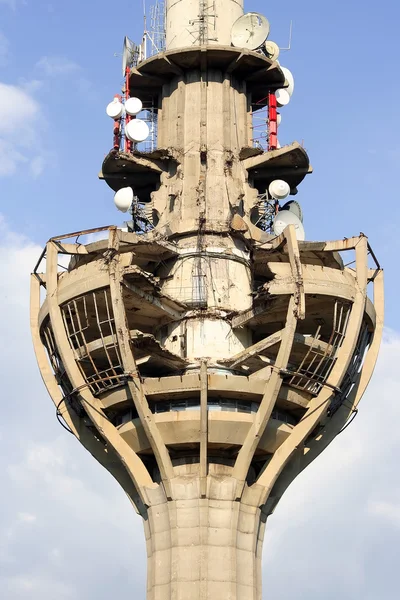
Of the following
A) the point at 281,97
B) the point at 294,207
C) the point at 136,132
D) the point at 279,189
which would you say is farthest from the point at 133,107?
the point at 294,207

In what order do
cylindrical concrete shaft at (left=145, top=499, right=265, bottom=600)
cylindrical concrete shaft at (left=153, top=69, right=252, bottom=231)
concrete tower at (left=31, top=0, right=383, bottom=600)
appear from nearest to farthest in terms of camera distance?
cylindrical concrete shaft at (left=145, top=499, right=265, bottom=600)
concrete tower at (left=31, top=0, right=383, bottom=600)
cylindrical concrete shaft at (left=153, top=69, right=252, bottom=231)

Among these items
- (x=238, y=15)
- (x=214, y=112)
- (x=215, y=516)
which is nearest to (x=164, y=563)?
(x=215, y=516)

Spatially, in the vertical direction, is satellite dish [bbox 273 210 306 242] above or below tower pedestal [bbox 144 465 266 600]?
above

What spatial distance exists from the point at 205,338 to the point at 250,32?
17.0m

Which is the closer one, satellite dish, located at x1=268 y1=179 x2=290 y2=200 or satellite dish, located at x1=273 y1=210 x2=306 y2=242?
satellite dish, located at x1=273 y1=210 x2=306 y2=242

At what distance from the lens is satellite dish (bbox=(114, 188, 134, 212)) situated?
234ft

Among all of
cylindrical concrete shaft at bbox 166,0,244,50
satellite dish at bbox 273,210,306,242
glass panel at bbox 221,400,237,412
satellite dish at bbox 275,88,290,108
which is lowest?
glass panel at bbox 221,400,237,412

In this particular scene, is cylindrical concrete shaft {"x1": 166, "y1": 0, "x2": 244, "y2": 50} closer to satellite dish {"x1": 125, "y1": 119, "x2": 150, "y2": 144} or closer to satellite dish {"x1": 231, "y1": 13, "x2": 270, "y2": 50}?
satellite dish {"x1": 231, "y1": 13, "x2": 270, "y2": 50}

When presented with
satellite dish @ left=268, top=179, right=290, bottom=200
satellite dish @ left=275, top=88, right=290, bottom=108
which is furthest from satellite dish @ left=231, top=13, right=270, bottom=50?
satellite dish @ left=268, top=179, right=290, bottom=200

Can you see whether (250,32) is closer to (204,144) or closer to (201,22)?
(201,22)

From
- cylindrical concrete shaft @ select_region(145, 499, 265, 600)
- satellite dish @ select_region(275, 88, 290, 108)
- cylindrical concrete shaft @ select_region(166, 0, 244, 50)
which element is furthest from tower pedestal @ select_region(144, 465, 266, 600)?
cylindrical concrete shaft @ select_region(166, 0, 244, 50)

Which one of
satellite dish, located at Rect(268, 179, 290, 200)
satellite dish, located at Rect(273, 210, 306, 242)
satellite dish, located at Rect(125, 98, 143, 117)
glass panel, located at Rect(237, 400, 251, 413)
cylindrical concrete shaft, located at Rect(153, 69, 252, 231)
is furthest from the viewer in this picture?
satellite dish, located at Rect(125, 98, 143, 117)

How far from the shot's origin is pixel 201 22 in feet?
240

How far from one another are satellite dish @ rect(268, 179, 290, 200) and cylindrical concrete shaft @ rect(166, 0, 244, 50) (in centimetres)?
828
